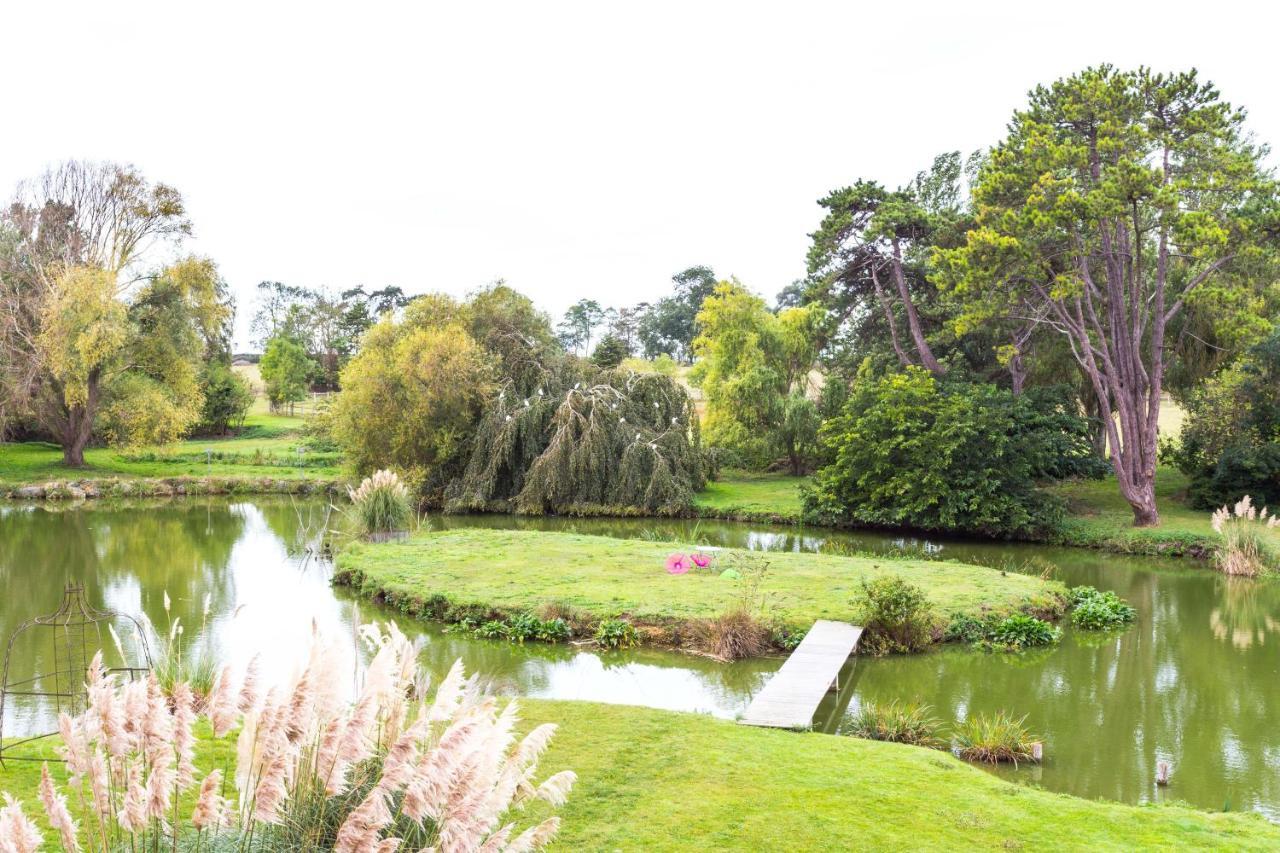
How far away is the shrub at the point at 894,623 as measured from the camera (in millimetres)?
11836

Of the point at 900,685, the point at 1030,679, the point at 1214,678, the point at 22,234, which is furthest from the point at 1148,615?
the point at 22,234

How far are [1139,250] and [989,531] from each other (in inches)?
267

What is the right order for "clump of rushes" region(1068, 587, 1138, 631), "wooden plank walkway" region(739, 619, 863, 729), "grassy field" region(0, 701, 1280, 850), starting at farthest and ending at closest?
"clump of rushes" region(1068, 587, 1138, 631) → "wooden plank walkway" region(739, 619, 863, 729) → "grassy field" region(0, 701, 1280, 850)

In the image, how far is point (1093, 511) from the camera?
23.1 meters

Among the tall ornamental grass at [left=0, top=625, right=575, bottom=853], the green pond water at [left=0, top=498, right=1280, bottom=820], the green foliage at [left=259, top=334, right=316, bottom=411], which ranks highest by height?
Result: the green foliage at [left=259, top=334, right=316, bottom=411]

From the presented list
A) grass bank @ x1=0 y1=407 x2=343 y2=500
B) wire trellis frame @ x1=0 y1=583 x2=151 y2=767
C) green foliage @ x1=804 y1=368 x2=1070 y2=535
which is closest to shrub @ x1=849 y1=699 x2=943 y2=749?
wire trellis frame @ x1=0 y1=583 x2=151 y2=767

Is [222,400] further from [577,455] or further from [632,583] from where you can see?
[632,583]

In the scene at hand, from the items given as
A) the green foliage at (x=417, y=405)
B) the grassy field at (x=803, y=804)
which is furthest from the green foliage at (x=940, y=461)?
the grassy field at (x=803, y=804)

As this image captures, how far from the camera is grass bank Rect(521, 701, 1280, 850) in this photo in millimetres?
5941

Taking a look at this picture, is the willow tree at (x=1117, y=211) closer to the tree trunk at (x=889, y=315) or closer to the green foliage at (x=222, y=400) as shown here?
the tree trunk at (x=889, y=315)

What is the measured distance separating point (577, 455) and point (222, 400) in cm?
2367

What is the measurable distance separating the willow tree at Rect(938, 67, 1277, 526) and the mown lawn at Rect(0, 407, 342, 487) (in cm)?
2109

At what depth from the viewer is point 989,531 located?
21.3m

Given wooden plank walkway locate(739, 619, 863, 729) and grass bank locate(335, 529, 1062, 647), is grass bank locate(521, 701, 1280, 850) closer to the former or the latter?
wooden plank walkway locate(739, 619, 863, 729)
